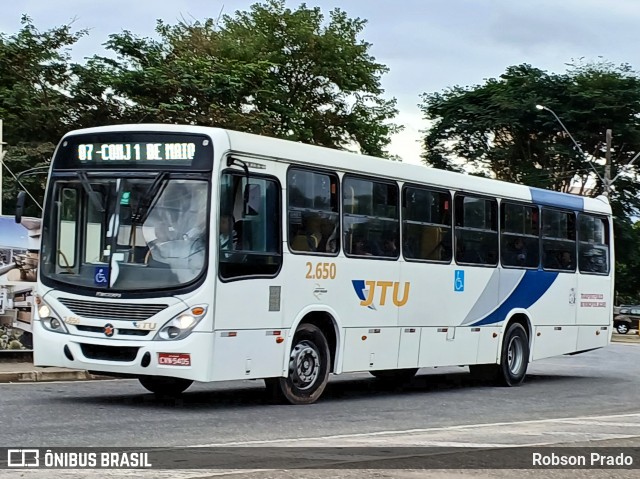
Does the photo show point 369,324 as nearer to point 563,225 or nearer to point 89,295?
point 89,295

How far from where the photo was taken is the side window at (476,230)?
59.6 feet

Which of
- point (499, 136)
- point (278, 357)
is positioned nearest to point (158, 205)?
point (278, 357)

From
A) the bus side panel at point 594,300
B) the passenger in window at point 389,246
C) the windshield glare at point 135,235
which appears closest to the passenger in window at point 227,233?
the windshield glare at point 135,235

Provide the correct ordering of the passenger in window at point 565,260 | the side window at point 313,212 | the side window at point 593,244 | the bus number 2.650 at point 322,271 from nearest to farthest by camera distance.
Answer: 1. the side window at point 313,212
2. the bus number 2.650 at point 322,271
3. the passenger in window at point 565,260
4. the side window at point 593,244

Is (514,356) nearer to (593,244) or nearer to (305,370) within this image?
(593,244)

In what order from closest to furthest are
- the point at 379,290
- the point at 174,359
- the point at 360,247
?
the point at 174,359
the point at 360,247
the point at 379,290

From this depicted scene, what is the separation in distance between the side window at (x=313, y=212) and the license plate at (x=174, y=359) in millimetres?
2144

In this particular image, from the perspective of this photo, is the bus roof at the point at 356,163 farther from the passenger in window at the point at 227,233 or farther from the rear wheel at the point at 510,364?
the rear wheel at the point at 510,364

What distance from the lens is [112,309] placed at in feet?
43.6

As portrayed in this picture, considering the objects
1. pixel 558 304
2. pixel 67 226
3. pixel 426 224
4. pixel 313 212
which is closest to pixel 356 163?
pixel 313 212

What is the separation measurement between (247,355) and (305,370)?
4.23 ft

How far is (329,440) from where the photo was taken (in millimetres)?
10688

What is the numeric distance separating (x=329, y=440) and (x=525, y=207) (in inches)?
407

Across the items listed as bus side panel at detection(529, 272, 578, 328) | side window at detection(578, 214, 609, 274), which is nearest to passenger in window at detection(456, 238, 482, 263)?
bus side panel at detection(529, 272, 578, 328)
